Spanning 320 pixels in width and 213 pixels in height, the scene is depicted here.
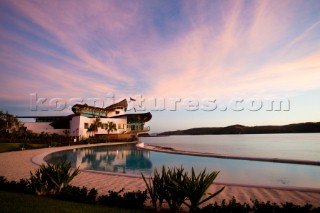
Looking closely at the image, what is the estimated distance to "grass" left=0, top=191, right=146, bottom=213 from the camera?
17.5 feet

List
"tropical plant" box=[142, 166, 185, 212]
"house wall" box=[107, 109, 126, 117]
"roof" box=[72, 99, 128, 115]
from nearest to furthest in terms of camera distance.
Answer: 1. "tropical plant" box=[142, 166, 185, 212]
2. "roof" box=[72, 99, 128, 115]
3. "house wall" box=[107, 109, 126, 117]

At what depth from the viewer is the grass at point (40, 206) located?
210 inches

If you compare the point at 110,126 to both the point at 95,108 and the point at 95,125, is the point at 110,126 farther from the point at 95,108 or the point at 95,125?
the point at 95,108

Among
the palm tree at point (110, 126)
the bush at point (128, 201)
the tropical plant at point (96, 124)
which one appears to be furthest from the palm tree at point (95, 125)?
the bush at point (128, 201)

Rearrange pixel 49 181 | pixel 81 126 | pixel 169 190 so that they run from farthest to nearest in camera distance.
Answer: pixel 81 126
pixel 49 181
pixel 169 190

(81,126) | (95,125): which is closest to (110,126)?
(95,125)

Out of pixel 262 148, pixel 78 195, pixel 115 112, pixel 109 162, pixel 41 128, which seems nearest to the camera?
pixel 78 195

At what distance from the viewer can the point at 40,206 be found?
18.6 feet

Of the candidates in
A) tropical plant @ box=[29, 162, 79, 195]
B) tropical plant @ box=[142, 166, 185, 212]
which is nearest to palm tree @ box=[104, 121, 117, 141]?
tropical plant @ box=[29, 162, 79, 195]

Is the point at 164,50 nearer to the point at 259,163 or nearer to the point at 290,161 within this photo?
the point at 259,163

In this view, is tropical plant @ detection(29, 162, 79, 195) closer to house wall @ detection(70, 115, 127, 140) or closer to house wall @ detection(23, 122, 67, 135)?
house wall @ detection(70, 115, 127, 140)

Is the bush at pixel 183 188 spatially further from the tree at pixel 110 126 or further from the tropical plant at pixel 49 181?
the tree at pixel 110 126

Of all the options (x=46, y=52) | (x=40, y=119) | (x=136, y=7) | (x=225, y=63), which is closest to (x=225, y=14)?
(x=136, y=7)

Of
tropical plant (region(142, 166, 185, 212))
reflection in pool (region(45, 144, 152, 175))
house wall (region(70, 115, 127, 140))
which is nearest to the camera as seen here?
tropical plant (region(142, 166, 185, 212))
